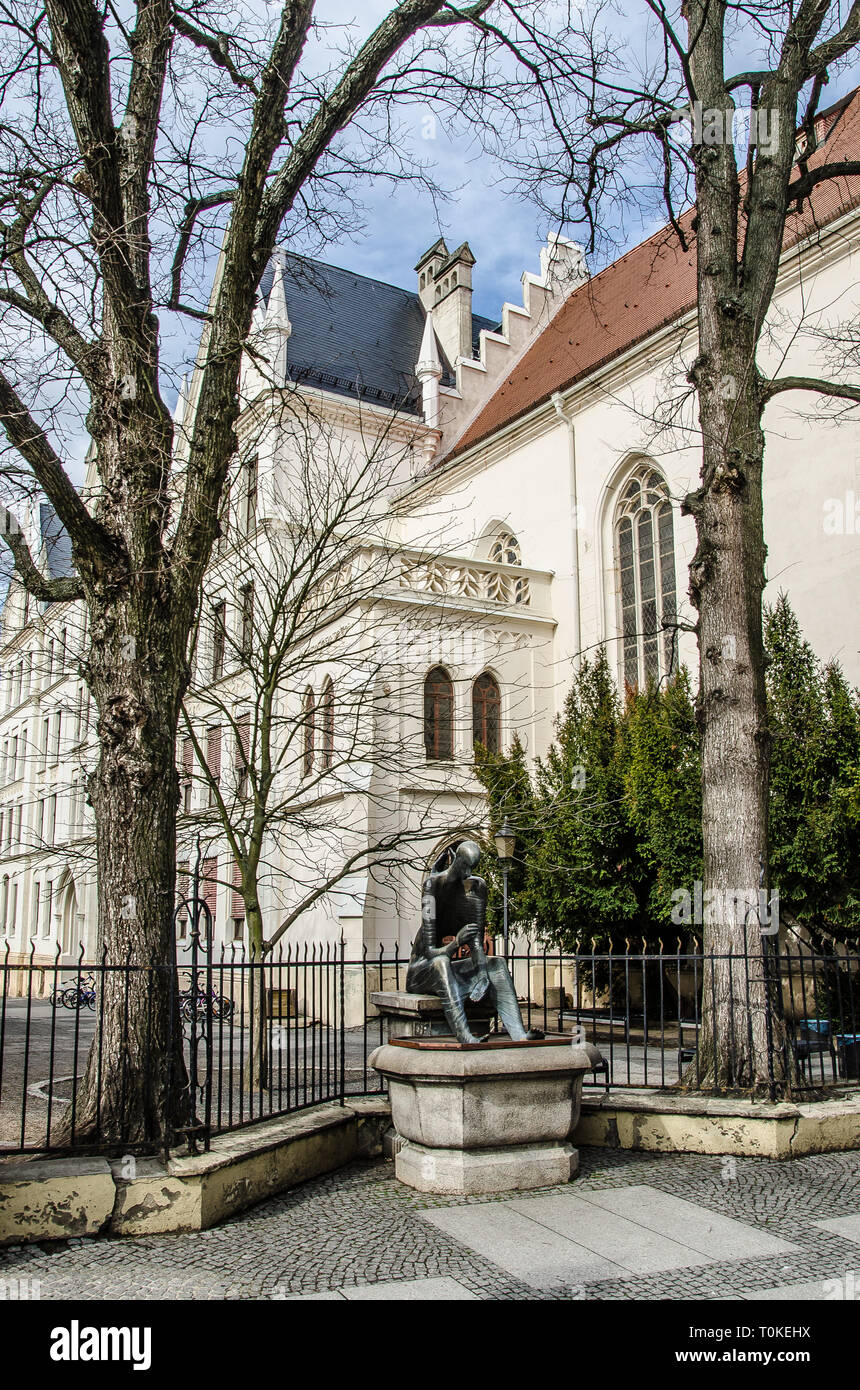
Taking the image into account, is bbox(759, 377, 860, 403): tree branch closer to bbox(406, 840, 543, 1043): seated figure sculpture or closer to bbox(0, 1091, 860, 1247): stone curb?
bbox(406, 840, 543, 1043): seated figure sculpture

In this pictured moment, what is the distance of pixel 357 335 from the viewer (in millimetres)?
30688

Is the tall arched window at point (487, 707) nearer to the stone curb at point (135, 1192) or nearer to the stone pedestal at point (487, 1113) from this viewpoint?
the stone pedestal at point (487, 1113)

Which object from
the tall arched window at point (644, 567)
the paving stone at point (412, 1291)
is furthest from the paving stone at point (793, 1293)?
the tall arched window at point (644, 567)

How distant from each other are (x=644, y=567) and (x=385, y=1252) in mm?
16192

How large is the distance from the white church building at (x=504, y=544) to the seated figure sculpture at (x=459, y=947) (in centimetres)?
382

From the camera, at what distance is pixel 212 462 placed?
21.7ft

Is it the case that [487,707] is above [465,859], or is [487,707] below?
above

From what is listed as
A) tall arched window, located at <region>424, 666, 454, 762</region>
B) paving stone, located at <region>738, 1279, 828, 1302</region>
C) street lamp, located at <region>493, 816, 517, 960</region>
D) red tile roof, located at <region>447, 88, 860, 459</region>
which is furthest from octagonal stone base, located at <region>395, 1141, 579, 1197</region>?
red tile roof, located at <region>447, 88, 860, 459</region>

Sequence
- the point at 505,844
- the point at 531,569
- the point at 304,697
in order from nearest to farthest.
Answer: the point at 505,844
the point at 304,697
the point at 531,569

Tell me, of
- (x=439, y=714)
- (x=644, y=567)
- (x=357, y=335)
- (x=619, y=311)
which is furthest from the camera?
(x=357, y=335)

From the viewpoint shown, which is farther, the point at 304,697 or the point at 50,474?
the point at 304,697

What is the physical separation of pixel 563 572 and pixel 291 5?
1487cm

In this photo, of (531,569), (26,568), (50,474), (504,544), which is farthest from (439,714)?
(50,474)

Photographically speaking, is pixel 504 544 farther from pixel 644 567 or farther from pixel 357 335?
pixel 357 335
